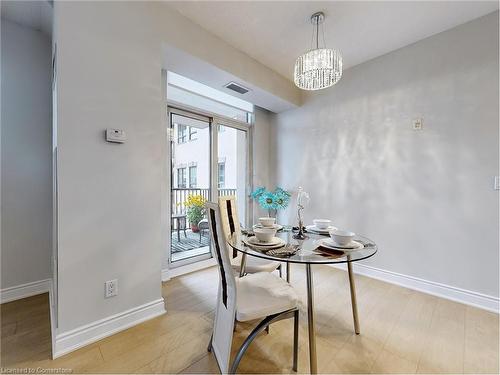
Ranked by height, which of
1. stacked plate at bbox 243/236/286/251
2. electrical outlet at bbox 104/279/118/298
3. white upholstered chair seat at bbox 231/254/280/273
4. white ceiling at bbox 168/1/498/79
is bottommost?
electrical outlet at bbox 104/279/118/298

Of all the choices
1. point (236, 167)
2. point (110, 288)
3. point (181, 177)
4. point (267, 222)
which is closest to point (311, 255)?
point (267, 222)

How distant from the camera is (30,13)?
6.57 feet

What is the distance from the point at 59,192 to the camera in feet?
4.76

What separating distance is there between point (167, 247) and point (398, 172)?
286cm

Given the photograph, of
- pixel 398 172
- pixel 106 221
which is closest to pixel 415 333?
pixel 398 172

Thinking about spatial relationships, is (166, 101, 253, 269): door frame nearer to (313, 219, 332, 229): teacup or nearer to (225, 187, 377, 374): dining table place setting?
(225, 187, 377, 374): dining table place setting

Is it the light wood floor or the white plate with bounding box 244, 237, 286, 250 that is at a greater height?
the white plate with bounding box 244, 237, 286, 250

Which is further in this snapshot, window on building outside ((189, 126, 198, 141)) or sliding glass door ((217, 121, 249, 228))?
sliding glass door ((217, 121, 249, 228))

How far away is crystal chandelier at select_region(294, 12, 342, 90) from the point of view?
1923 mm

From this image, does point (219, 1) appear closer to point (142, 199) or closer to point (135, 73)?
point (135, 73)

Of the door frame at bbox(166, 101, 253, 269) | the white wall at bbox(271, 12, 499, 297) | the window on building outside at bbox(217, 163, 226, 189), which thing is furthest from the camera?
the window on building outside at bbox(217, 163, 226, 189)

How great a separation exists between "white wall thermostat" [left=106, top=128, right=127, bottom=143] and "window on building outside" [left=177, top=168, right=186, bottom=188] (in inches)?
47.7

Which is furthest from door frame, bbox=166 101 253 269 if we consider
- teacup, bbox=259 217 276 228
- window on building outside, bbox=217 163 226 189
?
teacup, bbox=259 217 276 228

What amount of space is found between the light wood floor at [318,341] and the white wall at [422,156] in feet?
1.73
